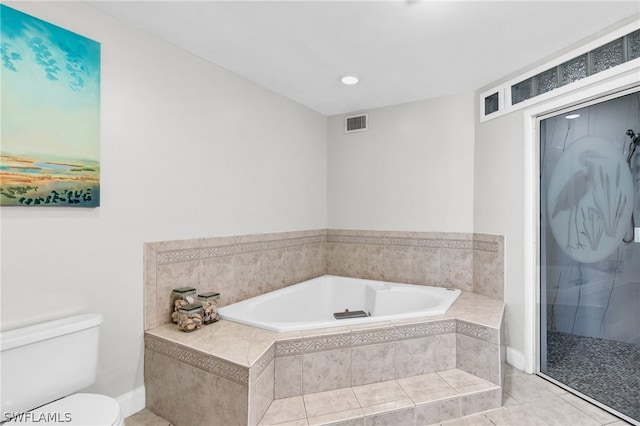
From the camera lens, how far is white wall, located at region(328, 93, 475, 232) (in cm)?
316

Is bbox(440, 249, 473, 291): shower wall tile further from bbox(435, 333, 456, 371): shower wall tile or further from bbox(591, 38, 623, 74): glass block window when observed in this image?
bbox(591, 38, 623, 74): glass block window

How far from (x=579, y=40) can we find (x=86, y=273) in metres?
3.27

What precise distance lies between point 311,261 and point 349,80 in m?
1.82

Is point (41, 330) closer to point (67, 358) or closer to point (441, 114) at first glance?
point (67, 358)

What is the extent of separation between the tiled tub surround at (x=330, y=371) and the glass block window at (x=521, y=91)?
1.65m

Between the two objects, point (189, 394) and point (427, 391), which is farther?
point (427, 391)

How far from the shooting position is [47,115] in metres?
1.66

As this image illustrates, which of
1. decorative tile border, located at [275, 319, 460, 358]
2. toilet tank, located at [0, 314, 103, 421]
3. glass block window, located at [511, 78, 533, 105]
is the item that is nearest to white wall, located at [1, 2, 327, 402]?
toilet tank, located at [0, 314, 103, 421]

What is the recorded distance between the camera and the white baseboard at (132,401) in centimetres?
199

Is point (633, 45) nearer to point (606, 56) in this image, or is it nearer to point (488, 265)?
point (606, 56)

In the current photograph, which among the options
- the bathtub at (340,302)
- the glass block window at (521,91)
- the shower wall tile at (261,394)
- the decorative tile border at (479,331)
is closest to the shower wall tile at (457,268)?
the bathtub at (340,302)

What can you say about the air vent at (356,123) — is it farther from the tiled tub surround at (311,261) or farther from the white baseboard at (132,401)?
the white baseboard at (132,401)

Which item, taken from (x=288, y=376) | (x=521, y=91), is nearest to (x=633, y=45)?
(x=521, y=91)

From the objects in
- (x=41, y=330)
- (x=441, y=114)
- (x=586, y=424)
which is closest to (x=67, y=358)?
(x=41, y=330)
